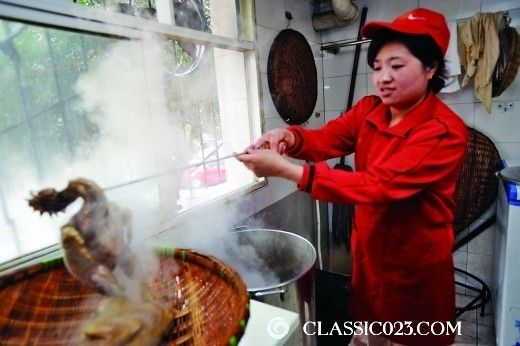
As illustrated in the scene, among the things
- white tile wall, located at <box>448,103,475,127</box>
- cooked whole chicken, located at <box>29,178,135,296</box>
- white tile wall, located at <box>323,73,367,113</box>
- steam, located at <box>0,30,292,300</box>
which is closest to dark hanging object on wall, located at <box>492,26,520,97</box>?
white tile wall, located at <box>448,103,475,127</box>

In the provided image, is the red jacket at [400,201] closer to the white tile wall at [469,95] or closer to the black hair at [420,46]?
the black hair at [420,46]

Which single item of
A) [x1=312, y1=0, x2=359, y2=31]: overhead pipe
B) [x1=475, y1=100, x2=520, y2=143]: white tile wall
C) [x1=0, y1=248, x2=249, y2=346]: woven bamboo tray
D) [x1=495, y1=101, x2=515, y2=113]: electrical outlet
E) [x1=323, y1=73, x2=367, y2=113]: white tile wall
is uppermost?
[x1=312, y1=0, x2=359, y2=31]: overhead pipe

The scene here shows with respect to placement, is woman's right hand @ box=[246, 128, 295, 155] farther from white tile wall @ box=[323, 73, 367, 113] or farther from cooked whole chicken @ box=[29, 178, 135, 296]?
white tile wall @ box=[323, 73, 367, 113]

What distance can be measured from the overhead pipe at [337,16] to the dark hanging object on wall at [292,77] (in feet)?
1.14

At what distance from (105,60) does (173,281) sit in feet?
4.26

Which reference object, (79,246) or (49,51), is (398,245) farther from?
(49,51)

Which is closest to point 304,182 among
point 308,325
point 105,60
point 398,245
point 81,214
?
point 398,245

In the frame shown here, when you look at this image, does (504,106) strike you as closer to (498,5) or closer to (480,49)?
(480,49)

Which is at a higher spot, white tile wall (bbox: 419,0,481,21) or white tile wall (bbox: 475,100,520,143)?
white tile wall (bbox: 419,0,481,21)

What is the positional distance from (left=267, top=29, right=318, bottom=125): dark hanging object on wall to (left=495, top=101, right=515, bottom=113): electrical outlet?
1677 millimetres

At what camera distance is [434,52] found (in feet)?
4.70

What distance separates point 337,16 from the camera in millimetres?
3242

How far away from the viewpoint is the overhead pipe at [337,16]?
3.09m

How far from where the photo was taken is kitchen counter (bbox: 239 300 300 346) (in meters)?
1.06
